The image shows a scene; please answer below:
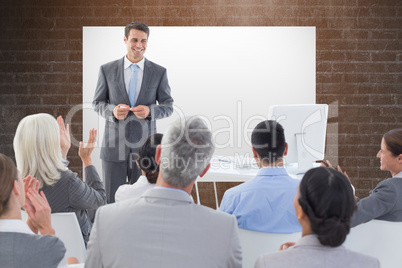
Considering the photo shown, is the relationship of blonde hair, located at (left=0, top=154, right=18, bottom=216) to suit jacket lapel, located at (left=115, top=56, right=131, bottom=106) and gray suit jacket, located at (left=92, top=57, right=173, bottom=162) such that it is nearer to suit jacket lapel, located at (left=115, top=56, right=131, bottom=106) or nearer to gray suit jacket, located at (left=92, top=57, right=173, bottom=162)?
gray suit jacket, located at (left=92, top=57, right=173, bottom=162)

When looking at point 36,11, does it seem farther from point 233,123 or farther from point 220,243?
point 220,243

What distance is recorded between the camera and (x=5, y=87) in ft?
16.8

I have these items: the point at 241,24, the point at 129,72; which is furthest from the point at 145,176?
the point at 241,24

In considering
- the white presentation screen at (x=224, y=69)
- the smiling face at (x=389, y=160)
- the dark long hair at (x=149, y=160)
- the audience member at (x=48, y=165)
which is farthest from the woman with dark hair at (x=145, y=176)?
the white presentation screen at (x=224, y=69)

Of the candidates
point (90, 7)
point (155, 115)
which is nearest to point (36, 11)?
point (90, 7)

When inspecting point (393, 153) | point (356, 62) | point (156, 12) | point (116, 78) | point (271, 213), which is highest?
point (156, 12)

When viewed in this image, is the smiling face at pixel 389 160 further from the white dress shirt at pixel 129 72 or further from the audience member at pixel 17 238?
the white dress shirt at pixel 129 72

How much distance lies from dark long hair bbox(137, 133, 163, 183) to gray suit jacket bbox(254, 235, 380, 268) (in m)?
1.12

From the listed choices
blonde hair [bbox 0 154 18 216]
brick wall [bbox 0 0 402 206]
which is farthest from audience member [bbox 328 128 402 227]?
brick wall [bbox 0 0 402 206]

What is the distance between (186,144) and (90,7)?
394 centimetres

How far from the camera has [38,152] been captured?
7.36 feet

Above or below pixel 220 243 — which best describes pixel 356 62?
above

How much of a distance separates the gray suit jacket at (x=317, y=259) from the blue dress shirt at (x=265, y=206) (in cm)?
66

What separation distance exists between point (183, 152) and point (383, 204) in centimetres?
109
